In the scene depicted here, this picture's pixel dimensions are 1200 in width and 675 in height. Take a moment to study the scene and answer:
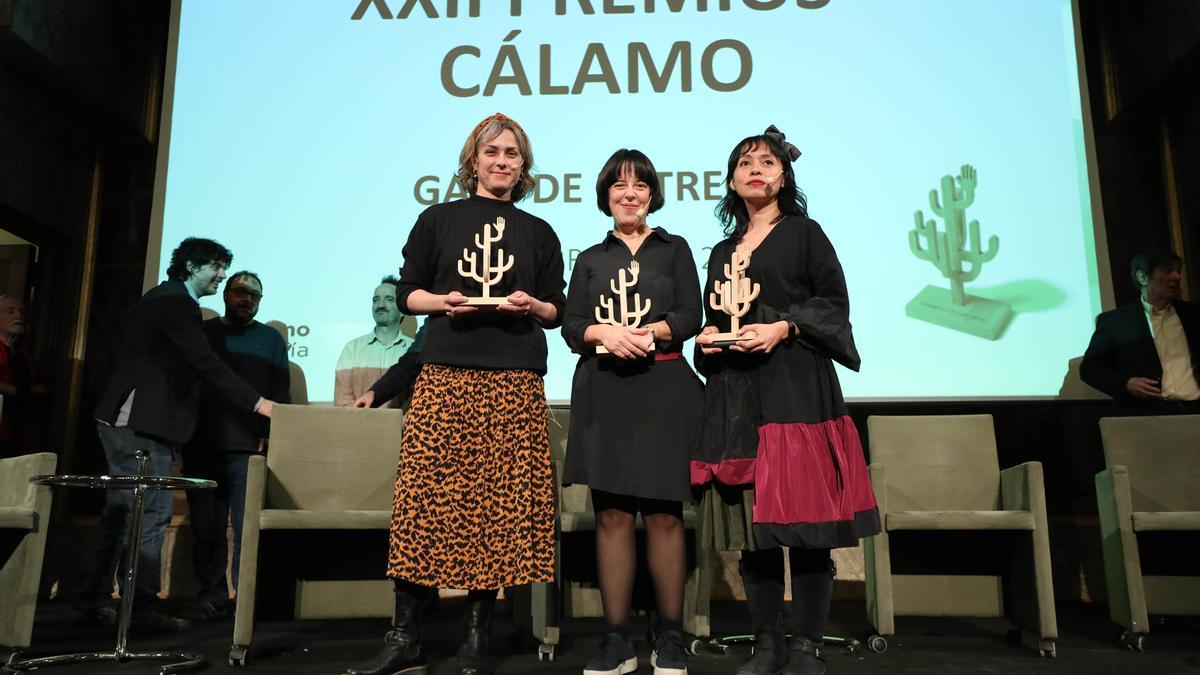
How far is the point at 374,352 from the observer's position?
426cm

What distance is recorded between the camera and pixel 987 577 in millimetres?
3182

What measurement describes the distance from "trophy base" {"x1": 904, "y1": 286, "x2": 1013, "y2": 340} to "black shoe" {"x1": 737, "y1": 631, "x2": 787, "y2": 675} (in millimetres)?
2494

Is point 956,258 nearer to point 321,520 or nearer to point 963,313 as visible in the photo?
point 963,313

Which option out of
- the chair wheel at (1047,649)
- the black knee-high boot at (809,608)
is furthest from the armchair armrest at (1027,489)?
the black knee-high boot at (809,608)

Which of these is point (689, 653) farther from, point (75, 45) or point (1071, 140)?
point (75, 45)

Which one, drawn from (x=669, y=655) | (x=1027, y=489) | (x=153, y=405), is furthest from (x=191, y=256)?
(x=1027, y=489)

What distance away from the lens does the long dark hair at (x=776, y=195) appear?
7.59 feet

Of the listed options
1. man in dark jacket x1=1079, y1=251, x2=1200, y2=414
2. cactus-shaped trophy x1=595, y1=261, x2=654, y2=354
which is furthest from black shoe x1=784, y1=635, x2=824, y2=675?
man in dark jacket x1=1079, y1=251, x2=1200, y2=414

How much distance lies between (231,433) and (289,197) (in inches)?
52.8

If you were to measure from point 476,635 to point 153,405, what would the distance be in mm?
1844

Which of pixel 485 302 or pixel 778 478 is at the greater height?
pixel 485 302

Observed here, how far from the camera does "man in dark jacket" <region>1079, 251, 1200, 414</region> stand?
13.1 feet

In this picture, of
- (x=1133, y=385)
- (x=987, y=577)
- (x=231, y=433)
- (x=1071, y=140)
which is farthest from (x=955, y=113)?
(x=231, y=433)

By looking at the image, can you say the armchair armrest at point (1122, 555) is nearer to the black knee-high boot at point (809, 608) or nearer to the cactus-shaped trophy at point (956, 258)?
the cactus-shaped trophy at point (956, 258)
